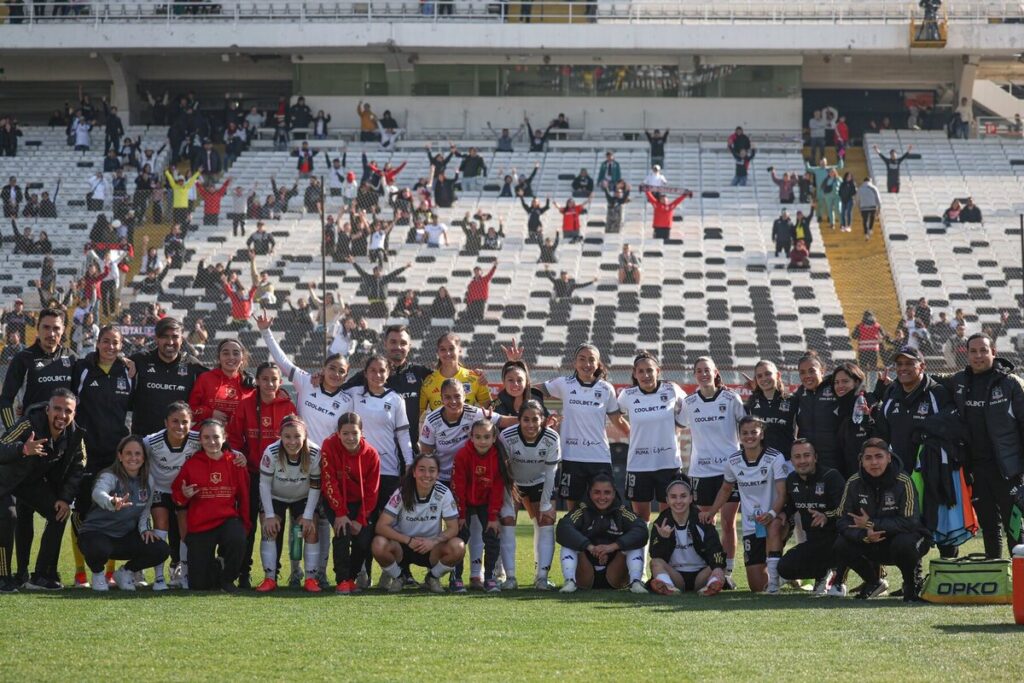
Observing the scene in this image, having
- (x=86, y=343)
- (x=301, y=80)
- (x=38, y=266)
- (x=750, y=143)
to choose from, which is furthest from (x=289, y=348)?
(x=301, y=80)

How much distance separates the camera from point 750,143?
118 ft

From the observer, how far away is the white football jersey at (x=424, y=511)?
34.2 ft

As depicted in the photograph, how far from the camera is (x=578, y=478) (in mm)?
11312

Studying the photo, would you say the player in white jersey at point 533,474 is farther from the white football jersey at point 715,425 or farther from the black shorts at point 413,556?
the white football jersey at point 715,425

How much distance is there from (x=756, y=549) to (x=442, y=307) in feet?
38.8

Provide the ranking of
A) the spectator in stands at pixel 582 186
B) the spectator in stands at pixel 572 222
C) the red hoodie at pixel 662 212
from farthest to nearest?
1. the spectator in stands at pixel 582 186
2. the red hoodie at pixel 662 212
3. the spectator in stands at pixel 572 222

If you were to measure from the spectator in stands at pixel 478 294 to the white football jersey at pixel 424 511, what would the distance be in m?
12.1

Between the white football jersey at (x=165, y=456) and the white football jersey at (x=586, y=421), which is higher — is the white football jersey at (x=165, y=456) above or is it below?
below

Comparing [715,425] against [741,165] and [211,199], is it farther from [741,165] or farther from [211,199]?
[741,165]

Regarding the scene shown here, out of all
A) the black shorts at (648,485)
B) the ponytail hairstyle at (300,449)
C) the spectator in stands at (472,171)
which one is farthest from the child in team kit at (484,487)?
the spectator in stands at (472,171)

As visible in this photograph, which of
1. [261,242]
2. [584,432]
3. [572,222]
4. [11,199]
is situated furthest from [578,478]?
[11,199]

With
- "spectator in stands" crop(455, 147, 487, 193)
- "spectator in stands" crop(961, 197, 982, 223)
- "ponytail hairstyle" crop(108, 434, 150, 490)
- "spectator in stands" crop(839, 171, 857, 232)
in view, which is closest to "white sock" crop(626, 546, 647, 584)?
"ponytail hairstyle" crop(108, 434, 150, 490)

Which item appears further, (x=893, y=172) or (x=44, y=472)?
(x=893, y=172)

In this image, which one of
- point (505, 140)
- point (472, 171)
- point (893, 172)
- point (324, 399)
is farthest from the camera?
point (505, 140)
